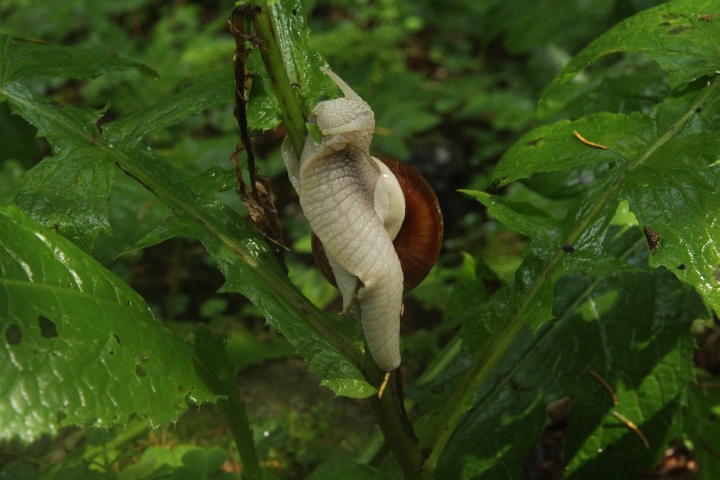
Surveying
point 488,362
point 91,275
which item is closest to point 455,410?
point 488,362

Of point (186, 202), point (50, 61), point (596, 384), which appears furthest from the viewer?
point (596, 384)

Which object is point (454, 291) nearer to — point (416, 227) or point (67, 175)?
point (416, 227)

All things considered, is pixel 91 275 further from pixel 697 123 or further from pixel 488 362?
pixel 697 123

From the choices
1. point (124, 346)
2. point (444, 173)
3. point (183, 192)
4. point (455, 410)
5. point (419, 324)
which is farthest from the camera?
point (444, 173)

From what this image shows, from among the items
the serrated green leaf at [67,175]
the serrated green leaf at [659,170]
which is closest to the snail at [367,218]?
the serrated green leaf at [659,170]

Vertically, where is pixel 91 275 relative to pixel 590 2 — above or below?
above

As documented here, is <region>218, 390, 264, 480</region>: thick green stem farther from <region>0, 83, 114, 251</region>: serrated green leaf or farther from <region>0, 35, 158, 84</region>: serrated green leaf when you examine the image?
<region>0, 35, 158, 84</region>: serrated green leaf

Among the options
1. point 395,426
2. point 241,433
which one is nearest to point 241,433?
point 241,433
